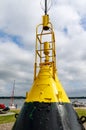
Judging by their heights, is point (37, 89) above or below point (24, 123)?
above

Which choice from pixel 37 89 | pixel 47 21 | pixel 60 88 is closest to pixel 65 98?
pixel 60 88

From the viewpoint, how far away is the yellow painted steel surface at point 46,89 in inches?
271

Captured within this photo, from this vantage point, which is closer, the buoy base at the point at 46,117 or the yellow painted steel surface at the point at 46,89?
the buoy base at the point at 46,117

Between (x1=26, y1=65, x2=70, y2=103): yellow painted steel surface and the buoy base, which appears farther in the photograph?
(x1=26, y1=65, x2=70, y2=103): yellow painted steel surface

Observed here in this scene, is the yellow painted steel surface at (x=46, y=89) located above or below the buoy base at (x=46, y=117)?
above

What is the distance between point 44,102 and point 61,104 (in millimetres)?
435

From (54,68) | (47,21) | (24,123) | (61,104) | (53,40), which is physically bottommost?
(24,123)

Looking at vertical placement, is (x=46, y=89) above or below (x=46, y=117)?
above

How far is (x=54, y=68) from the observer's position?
746cm

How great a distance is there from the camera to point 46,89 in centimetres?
702

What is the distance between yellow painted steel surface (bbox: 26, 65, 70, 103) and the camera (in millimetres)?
6894

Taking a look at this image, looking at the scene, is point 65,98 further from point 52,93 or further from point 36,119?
point 36,119

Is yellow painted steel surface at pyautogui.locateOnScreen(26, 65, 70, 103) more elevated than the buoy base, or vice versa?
yellow painted steel surface at pyautogui.locateOnScreen(26, 65, 70, 103)

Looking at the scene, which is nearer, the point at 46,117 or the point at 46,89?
the point at 46,117
